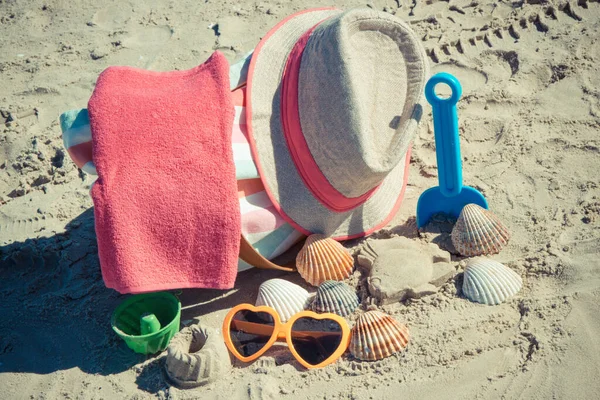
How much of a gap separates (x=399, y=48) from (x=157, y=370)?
1.85 metres

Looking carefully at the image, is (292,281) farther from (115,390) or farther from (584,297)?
(584,297)

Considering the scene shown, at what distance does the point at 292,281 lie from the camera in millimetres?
3195

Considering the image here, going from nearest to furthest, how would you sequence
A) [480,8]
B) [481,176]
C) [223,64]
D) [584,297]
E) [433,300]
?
[584,297], [433,300], [223,64], [481,176], [480,8]

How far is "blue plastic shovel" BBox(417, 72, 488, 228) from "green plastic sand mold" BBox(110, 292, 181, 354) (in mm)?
1305

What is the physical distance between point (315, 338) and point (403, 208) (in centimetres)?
101

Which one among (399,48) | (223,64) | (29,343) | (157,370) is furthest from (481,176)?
(29,343)

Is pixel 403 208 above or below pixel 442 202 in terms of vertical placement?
below

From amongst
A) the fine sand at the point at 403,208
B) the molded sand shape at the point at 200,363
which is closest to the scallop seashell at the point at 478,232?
the fine sand at the point at 403,208

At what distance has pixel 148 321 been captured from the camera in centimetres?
281

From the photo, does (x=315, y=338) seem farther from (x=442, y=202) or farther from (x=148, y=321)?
(x=442, y=202)

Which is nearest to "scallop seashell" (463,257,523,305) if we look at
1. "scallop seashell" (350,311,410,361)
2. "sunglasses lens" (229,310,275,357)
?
"scallop seashell" (350,311,410,361)

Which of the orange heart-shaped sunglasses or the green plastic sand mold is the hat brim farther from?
the green plastic sand mold

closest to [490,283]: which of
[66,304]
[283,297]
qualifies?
[283,297]

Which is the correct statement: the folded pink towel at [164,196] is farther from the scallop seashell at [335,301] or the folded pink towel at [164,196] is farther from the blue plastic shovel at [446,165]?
the blue plastic shovel at [446,165]
